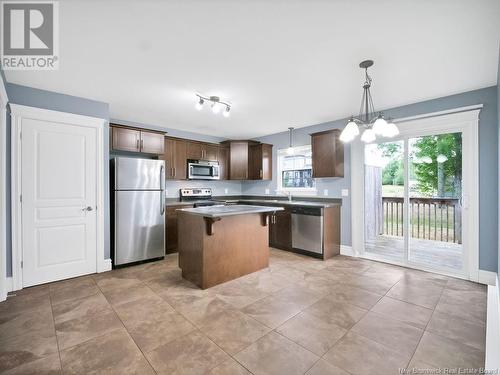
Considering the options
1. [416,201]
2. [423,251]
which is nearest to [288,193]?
[416,201]

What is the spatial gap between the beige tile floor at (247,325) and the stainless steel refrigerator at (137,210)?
0.66m

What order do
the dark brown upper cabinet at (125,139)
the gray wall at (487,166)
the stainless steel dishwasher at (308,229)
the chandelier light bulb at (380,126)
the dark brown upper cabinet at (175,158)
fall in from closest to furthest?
the chandelier light bulb at (380,126) < the gray wall at (487,166) < the dark brown upper cabinet at (125,139) < the stainless steel dishwasher at (308,229) < the dark brown upper cabinet at (175,158)

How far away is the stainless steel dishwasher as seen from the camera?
4062 millimetres

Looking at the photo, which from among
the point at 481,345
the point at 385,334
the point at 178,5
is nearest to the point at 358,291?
the point at 385,334

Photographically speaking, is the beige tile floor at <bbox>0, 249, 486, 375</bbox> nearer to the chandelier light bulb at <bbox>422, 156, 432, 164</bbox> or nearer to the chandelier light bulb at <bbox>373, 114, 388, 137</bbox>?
the chandelier light bulb at <bbox>422, 156, 432, 164</bbox>

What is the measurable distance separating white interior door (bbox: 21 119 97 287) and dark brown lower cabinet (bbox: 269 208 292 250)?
122 inches

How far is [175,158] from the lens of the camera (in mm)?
4883

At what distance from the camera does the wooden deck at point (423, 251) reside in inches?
143

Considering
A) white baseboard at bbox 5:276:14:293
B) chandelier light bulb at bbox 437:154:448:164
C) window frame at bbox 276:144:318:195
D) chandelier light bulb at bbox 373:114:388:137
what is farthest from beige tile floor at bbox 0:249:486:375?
window frame at bbox 276:144:318:195

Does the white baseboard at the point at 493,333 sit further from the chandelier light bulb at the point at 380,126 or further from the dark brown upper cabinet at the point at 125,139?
the dark brown upper cabinet at the point at 125,139

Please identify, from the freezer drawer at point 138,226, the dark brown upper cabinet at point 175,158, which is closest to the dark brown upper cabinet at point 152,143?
the dark brown upper cabinet at point 175,158

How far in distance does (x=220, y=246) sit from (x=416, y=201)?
326 centimetres

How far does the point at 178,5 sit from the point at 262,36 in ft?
2.27

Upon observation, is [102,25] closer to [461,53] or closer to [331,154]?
[461,53]
